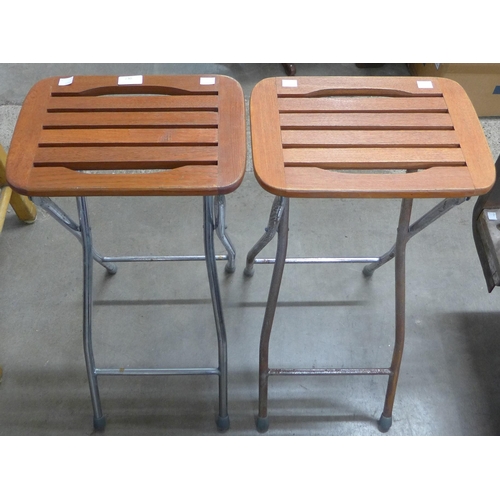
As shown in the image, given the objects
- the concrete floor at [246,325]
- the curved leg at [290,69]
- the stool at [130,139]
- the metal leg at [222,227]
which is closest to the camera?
the stool at [130,139]

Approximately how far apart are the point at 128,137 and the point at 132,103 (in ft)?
0.40

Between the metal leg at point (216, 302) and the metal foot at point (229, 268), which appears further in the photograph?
the metal foot at point (229, 268)

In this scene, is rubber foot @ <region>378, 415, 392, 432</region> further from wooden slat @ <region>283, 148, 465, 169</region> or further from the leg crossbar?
wooden slat @ <region>283, 148, 465, 169</region>

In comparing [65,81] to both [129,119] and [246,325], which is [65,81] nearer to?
[129,119]

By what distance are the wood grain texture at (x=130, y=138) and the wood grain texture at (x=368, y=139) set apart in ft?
0.24

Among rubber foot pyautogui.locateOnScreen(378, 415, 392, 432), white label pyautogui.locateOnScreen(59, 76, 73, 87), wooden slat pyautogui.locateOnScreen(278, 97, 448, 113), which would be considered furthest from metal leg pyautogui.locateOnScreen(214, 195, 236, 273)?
rubber foot pyautogui.locateOnScreen(378, 415, 392, 432)

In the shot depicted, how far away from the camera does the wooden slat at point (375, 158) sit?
1.03 metres

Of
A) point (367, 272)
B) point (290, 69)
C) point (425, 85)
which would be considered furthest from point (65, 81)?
point (290, 69)

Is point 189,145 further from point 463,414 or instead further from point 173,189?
point 463,414

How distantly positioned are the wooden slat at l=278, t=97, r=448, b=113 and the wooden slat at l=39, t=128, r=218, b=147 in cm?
20

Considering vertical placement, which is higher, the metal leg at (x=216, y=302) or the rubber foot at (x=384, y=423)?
the metal leg at (x=216, y=302)

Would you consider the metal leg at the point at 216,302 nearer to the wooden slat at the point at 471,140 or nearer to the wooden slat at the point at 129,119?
the wooden slat at the point at 129,119

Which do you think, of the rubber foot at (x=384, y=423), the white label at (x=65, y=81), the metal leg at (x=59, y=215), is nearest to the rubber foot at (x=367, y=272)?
the rubber foot at (x=384, y=423)

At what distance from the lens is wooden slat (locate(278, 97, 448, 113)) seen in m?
1.15
